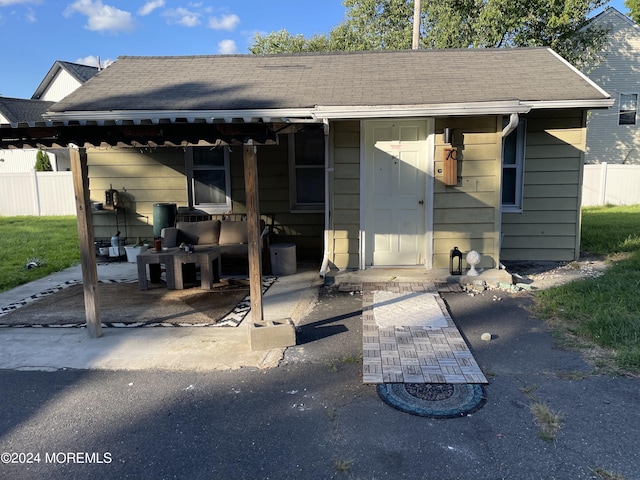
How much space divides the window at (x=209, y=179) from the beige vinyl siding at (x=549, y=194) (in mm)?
4867

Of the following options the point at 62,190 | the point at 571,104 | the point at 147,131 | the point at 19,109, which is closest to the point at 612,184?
the point at 571,104

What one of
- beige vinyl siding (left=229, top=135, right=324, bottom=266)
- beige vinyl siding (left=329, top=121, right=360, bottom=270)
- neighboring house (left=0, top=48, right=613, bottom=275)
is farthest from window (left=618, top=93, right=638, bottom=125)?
beige vinyl siding (left=329, top=121, right=360, bottom=270)

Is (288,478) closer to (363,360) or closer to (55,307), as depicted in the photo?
(363,360)

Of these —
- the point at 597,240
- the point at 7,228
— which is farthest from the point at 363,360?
the point at 7,228

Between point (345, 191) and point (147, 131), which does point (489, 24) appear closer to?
point (345, 191)

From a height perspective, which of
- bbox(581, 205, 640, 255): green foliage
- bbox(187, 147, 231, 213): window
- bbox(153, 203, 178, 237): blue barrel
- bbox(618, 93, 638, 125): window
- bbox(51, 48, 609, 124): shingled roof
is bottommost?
bbox(581, 205, 640, 255): green foliage

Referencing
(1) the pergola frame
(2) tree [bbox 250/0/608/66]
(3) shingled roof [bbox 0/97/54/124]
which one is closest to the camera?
(1) the pergola frame

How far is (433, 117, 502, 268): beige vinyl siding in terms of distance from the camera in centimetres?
639

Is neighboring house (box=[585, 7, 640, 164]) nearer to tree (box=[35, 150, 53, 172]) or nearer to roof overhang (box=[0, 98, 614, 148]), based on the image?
roof overhang (box=[0, 98, 614, 148])

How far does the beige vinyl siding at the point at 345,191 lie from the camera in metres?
6.54

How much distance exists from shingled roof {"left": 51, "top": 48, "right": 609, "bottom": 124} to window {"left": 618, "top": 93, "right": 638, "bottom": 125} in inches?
490

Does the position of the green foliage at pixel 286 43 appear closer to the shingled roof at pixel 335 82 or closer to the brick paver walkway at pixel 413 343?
the shingled roof at pixel 335 82

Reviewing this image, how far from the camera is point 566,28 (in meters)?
14.6

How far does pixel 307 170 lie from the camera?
8.21m
